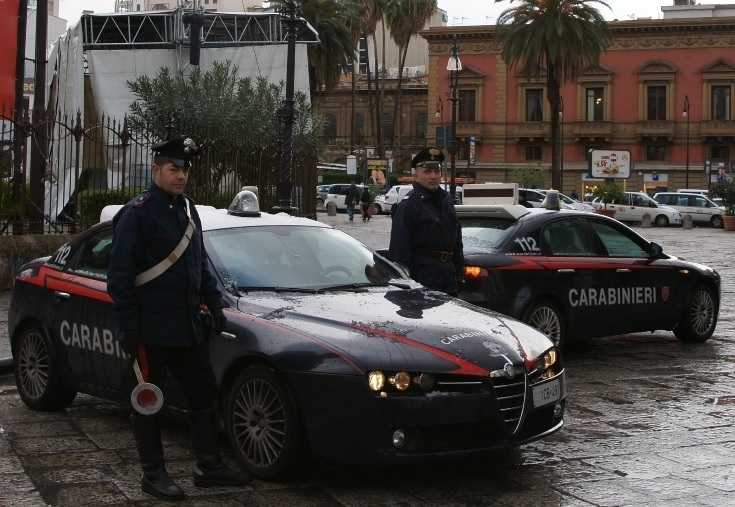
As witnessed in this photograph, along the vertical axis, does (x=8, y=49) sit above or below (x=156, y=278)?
above

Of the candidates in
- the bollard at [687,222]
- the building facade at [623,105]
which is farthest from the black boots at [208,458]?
the building facade at [623,105]

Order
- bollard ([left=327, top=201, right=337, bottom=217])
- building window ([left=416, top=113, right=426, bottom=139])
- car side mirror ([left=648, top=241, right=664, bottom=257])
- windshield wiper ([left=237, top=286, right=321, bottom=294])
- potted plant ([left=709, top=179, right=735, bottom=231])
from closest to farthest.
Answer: windshield wiper ([left=237, top=286, right=321, bottom=294])
car side mirror ([left=648, top=241, right=664, bottom=257])
potted plant ([left=709, top=179, right=735, bottom=231])
bollard ([left=327, top=201, right=337, bottom=217])
building window ([left=416, top=113, right=426, bottom=139])

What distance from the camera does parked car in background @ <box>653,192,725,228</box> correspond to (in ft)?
162

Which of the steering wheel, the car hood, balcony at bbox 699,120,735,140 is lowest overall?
the car hood

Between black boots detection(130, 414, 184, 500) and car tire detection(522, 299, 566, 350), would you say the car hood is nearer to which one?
black boots detection(130, 414, 184, 500)

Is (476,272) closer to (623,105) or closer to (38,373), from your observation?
(38,373)

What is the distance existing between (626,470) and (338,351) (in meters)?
1.89

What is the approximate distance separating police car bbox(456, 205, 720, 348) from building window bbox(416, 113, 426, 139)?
7800cm

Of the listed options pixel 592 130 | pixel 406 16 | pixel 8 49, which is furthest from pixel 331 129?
pixel 8 49

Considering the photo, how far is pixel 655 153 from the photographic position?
75.2 metres

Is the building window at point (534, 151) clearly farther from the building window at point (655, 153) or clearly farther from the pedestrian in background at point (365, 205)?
the pedestrian in background at point (365, 205)

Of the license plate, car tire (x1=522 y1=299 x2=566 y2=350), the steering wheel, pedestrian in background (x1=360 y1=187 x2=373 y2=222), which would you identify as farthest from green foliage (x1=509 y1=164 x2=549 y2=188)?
the license plate

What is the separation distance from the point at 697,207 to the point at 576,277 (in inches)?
1636

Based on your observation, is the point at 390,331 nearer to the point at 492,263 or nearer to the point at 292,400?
the point at 292,400
